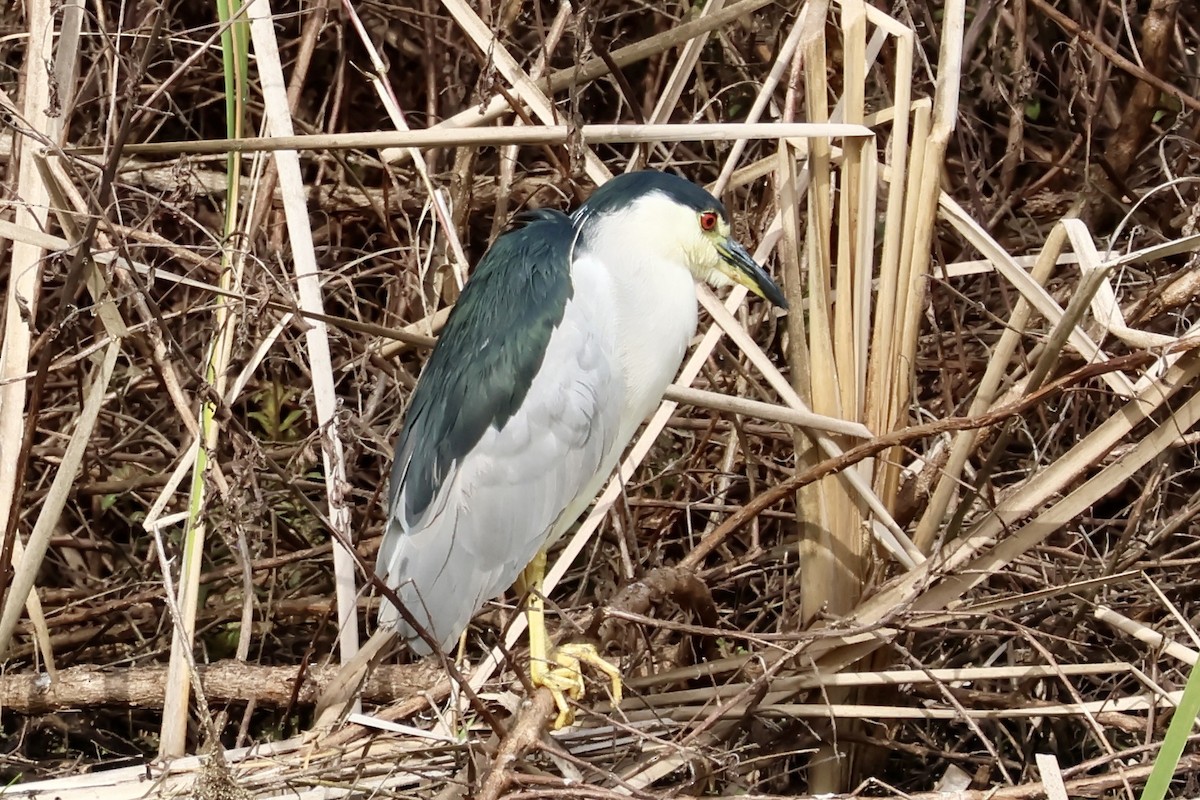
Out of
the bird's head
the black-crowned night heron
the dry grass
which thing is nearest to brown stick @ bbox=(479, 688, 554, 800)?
the dry grass

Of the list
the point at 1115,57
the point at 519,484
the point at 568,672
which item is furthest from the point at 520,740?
the point at 1115,57

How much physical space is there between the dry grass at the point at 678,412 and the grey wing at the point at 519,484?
4.7 inches

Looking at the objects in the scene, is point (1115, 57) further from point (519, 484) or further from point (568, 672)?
point (568, 672)

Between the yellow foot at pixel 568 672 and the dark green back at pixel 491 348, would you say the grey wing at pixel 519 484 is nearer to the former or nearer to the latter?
the dark green back at pixel 491 348

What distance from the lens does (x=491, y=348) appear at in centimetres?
197

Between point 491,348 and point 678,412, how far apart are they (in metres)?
0.88

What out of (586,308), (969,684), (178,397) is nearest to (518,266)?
(586,308)

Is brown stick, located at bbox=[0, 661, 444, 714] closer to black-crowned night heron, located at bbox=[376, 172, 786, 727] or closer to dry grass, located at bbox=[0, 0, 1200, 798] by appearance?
dry grass, located at bbox=[0, 0, 1200, 798]

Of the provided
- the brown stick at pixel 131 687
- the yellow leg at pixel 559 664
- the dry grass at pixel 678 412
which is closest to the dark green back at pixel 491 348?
the dry grass at pixel 678 412

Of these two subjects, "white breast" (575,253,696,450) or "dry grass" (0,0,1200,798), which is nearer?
"dry grass" (0,0,1200,798)

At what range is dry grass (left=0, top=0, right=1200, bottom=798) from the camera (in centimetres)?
174

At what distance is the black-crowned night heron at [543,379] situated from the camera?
197 cm

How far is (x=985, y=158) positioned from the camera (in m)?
2.74

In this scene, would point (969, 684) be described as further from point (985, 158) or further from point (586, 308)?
point (985, 158)
